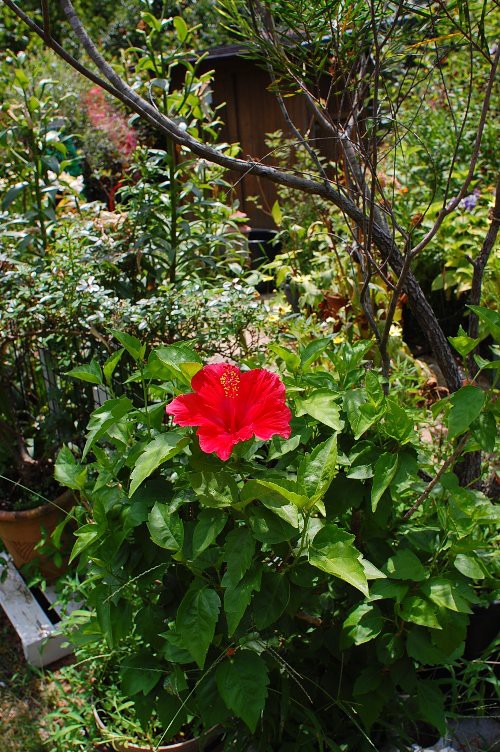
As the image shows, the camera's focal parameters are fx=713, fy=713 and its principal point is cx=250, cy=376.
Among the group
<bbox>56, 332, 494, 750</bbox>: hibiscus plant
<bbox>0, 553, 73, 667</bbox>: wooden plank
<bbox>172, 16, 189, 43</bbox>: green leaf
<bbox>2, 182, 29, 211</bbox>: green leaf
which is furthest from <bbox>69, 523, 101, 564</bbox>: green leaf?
<bbox>172, 16, 189, 43</bbox>: green leaf

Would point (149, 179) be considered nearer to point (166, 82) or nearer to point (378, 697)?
point (166, 82)

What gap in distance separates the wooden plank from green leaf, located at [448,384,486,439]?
61.1 inches

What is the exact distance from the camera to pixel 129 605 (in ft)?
5.06

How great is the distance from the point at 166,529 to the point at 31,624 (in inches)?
58.4

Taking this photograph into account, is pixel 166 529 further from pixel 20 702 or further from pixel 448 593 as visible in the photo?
pixel 20 702

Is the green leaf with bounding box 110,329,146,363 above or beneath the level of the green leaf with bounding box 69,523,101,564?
above

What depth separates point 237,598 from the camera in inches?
49.1

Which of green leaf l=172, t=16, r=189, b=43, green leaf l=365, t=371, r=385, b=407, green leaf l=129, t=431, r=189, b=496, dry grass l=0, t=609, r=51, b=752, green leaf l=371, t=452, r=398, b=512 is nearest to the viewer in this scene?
green leaf l=129, t=431, r=189, b=496

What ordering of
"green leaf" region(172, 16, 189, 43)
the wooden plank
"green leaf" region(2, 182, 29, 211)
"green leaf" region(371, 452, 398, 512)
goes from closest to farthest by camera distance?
"green leaf" region(371, 452, 398, 512) < the wooden plank < "green leaf" region(172, 16, 189, 43) < "green leaf" region(2, 182, 29, 211)

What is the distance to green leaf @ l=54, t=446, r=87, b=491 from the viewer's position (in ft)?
5.23

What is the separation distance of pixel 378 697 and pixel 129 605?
1.88 feet

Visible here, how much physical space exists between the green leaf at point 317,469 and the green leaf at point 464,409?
239 mm

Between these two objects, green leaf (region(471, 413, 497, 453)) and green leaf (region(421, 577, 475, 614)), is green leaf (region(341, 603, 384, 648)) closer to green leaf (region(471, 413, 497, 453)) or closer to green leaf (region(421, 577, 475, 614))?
green leaf (region(421, 577, 475, 614))

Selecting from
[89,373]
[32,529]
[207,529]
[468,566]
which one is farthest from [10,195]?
[468,566]
